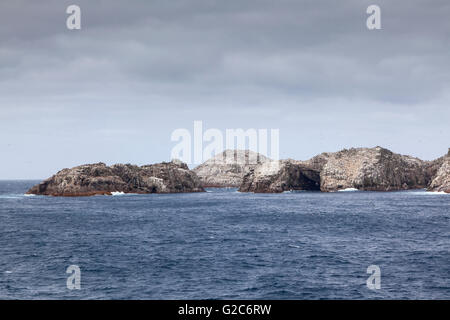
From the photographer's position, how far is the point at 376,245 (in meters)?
56.1

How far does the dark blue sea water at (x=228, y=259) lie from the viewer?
1378 inches

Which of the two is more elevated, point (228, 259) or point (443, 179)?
point (443, 179)

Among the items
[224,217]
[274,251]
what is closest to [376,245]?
[274,251]

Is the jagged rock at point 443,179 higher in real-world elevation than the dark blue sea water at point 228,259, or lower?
higher

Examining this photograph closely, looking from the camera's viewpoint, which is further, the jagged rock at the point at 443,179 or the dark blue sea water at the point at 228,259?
the jagged rock at the point at 443,179

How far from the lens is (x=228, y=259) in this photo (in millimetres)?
47438

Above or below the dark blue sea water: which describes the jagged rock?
above

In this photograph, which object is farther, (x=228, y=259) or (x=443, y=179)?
(x=443, y=179)

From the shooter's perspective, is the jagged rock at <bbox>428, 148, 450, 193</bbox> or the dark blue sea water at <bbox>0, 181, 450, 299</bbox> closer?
the dark blue sea water at <bbox>0, 181, 450, 299</bbox>

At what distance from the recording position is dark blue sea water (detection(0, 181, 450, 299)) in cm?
3500

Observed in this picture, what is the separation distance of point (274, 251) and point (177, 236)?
20.1 metres
